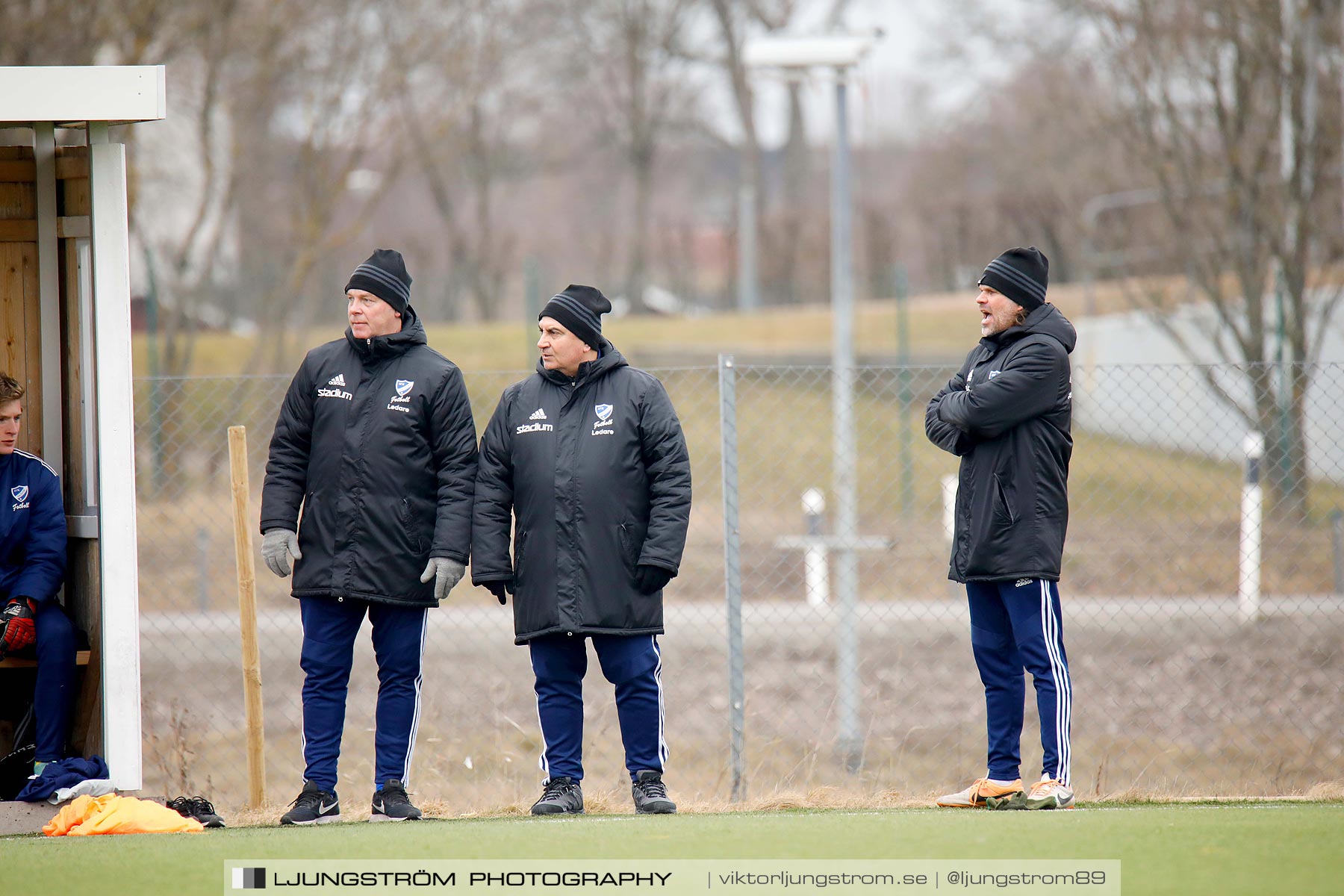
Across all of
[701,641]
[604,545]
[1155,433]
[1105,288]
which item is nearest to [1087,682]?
[701,641]

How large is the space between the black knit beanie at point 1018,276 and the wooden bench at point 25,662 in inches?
151

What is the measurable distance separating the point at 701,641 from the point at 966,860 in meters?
6.15

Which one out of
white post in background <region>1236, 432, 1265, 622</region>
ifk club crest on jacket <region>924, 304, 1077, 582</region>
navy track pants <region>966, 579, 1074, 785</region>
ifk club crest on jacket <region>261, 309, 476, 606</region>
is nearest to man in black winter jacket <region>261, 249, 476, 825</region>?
ifk club crest on jacket <region>261, 309, 476, 606</region>

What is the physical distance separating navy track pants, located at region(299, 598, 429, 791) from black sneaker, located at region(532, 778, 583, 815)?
1.77 ft

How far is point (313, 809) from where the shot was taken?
491cm

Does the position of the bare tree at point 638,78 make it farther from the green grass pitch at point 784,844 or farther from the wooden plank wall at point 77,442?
the green grass pitch at point 784,844

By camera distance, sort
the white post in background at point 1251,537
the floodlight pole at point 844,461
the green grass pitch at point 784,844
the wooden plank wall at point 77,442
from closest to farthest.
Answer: the green grass pitch at point 784,844
the wooden plank wall at point 77,442
the floodlight pole at point 844,461
the white post in background at point 1251,537

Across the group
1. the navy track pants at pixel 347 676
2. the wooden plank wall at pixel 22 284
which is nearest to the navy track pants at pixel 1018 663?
the navy track pants at pixel 347 676

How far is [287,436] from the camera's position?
5.02 metres

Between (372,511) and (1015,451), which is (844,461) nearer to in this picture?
(1015,451)

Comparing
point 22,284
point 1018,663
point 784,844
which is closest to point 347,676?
point 784,844

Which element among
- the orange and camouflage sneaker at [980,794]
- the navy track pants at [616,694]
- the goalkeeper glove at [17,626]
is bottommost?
the orange and camouflage sneaker at [980,794]

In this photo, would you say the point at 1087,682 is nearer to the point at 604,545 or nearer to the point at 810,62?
the point at 810,62

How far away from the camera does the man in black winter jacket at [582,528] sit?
16.0ft
